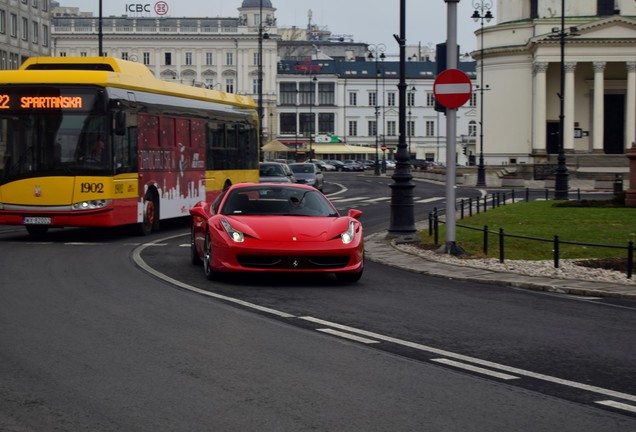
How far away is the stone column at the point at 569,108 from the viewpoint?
96.1m

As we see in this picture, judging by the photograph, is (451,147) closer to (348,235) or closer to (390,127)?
(348,235)

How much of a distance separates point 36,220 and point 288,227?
30.8 ft

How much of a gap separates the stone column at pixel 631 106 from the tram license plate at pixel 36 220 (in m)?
81.0

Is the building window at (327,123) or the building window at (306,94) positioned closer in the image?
the building window at (306,94)

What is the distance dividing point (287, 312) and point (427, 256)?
8312mm

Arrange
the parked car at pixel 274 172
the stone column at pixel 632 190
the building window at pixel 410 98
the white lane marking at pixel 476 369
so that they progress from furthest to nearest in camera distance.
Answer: the building window at pixel 410 98
the parked car at pixel 274 172
the stone column at pixel 632 190
the white lane marking at pixel 476 369

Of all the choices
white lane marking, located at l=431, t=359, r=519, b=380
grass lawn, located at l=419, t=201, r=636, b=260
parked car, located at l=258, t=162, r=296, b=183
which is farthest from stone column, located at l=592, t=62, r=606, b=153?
white lane marking, located at l=431, t=359, r=519, b=380

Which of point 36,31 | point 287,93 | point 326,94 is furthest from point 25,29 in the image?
point 326,94

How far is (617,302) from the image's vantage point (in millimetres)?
14312

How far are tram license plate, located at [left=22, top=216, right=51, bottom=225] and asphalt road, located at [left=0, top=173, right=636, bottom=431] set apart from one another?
664 cm

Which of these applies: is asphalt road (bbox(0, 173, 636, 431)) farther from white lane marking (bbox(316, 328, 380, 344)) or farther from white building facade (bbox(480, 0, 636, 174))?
white building facade (bbox(480, 0, 636, 174))

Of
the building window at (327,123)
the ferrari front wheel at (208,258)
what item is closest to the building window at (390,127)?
the building window at (327,123)

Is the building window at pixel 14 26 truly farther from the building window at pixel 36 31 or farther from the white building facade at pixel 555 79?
Answer: the white building facade at pixel 555 79

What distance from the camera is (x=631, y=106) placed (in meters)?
97.6
